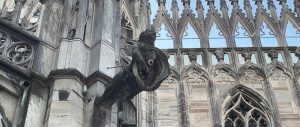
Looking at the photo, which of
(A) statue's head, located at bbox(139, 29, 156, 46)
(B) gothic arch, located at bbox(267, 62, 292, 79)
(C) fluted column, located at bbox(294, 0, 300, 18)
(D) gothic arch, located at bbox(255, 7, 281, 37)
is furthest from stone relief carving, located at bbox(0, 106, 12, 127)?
(C) fluted column, located at bbox(294, 0, 300, 18)

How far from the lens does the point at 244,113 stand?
1230 centimetres

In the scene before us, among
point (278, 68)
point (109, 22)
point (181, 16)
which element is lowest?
point (109, 22)

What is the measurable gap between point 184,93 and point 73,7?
497 cm

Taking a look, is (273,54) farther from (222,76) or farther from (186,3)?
(186,3)

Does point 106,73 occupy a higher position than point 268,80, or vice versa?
point 268,80

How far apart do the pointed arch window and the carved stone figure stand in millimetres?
5960

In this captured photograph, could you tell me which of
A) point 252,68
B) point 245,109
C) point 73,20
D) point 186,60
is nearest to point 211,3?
point 186,60

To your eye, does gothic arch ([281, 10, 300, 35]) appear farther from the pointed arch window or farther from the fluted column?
the pointed arch window

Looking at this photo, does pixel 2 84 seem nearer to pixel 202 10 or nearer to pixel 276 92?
pixel 276 92

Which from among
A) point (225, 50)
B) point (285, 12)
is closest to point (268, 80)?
point (225, 50)

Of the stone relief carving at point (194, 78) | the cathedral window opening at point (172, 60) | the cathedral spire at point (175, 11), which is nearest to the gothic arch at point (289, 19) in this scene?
the cathedral spire at point (175, 11)

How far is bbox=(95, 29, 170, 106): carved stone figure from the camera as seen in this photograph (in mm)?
6215

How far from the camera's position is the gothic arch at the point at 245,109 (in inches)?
477

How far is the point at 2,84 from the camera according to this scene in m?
7.14
